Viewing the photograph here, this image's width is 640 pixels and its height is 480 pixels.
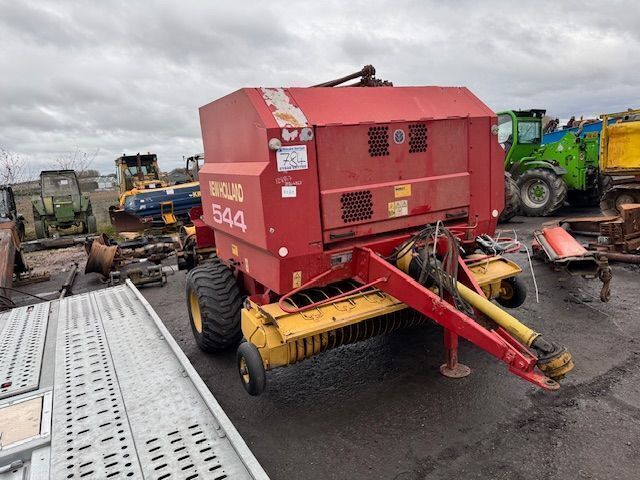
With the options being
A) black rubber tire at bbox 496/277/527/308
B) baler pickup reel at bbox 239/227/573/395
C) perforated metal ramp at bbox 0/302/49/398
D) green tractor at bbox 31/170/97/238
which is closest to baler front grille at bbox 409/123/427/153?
baler pickup reel at bbox 239/227/573/395

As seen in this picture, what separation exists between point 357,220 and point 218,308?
1.61 meters

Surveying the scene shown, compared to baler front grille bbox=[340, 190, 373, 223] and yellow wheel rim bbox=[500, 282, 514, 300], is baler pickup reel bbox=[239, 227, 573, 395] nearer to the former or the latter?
baler front grille bbox=[340, 190, 373, 223]

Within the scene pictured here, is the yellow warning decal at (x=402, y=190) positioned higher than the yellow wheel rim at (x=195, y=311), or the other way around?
the yellow warning decal at (x=402, y=190)

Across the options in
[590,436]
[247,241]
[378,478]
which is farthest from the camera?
[247,241]

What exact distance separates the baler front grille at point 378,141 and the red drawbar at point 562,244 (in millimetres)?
3011

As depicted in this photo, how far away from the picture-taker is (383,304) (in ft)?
11.0

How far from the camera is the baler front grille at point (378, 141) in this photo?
3465mm

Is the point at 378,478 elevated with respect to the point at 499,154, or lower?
lower

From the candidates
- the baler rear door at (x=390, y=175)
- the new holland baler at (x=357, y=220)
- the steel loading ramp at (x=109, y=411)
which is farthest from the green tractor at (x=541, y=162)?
the steel loading ramp at (x=109, y=411)

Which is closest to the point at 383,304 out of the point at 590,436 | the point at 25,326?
the point at 590,436

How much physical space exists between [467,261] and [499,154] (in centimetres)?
99

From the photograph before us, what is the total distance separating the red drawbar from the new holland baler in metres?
1.71

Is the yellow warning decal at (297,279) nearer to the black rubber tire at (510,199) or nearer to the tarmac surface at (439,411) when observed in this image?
the tarmac surface at (439,411)

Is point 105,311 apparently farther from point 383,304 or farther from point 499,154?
point 499,154
